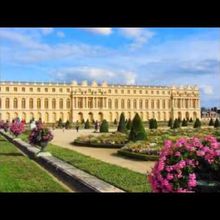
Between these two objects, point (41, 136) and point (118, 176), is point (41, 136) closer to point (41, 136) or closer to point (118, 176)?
point (41, 136)

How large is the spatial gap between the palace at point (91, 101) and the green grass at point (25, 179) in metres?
54.3

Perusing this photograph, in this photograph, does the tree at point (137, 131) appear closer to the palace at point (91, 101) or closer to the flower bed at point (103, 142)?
the flower bed at point (103, 142)

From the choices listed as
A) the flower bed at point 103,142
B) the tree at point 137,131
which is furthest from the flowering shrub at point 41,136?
the tree at point 137,131

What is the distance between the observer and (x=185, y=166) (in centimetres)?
489

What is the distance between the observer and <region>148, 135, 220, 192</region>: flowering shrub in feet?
15.4

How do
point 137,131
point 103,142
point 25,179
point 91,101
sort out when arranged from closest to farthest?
point 25,179 → point 137,131 → point 103,142 → point 91,101

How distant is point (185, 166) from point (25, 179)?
4.09 metres

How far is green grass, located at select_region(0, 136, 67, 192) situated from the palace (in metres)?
54.3

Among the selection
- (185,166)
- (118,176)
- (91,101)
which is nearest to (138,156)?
(118,176)

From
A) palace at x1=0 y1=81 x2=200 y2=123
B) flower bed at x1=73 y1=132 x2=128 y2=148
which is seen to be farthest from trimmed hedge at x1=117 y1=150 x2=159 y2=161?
palace at x1=0 y1=81 x2=200 y2=123

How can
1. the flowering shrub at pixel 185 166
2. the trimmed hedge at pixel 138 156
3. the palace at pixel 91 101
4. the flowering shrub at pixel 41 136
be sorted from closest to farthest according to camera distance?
the flowering shrub at pixel 185 166
the trimmed hedge at pixel 138 156
the flowering shrub at pixel 41 136
the palace at pixel 91 101

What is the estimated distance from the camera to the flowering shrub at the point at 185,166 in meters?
4.70

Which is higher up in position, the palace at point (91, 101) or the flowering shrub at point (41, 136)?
the palace at point (91, 101)
